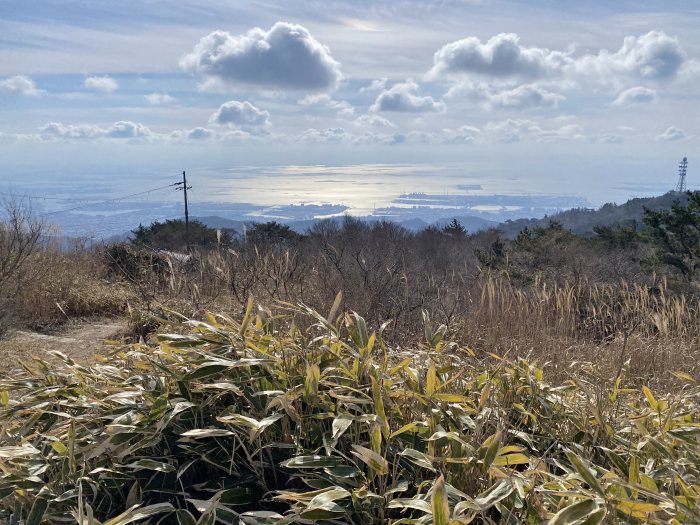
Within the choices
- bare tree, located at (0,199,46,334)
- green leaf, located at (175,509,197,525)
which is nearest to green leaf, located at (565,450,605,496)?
green leaf, located at (175,509,197,525)

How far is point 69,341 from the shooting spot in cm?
739

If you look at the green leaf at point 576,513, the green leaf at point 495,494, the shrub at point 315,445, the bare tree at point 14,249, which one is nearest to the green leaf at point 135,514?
the shrub at point 315,445

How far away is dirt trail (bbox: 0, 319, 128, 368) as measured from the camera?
6.14 meters

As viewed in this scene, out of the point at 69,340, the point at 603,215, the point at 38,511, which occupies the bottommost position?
the point at 603,215

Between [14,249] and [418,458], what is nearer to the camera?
[418,458]

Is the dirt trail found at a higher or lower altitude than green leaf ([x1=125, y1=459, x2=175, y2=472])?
lower

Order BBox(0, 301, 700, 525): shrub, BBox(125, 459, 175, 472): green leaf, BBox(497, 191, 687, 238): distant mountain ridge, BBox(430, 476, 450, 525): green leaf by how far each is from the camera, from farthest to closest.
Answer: BBox(497, 191, 687, 238): distant mountain ridge, BBox(125, 459, 175, 472): green leaf, BBox(0, 301, 700, 525): shrub, BBox(430, 476, 450, 525): green leaf

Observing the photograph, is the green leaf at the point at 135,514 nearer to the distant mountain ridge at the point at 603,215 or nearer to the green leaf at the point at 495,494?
the green leaf at the point at 495,494

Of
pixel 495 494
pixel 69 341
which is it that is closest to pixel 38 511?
pixel 495 494

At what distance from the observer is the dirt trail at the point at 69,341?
6.14 meters

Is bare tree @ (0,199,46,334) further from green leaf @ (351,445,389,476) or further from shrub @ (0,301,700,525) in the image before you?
green leaf @ (351,445,389,476)

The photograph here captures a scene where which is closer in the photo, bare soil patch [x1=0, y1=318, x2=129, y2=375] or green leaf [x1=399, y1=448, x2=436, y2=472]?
green leaf [x1=399, y1=448, x2=436, y2=472]

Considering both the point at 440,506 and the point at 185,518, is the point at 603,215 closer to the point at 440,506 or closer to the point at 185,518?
the point at 440,506

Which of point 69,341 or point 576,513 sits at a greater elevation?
point 576,513
